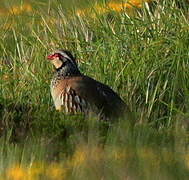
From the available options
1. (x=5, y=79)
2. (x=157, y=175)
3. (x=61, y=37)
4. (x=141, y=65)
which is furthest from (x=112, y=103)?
(x=157, y=175)

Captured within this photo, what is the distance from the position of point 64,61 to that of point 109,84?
0.56 m

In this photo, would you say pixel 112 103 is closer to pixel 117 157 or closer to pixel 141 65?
pixel 141 65

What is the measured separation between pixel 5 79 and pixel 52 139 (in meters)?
3.37

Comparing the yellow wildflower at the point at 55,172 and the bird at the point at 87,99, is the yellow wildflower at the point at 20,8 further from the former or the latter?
the yellow wildflower at the point at 55,172

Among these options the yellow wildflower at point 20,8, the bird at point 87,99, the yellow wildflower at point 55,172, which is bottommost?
the yellow wildflower at point 55,172

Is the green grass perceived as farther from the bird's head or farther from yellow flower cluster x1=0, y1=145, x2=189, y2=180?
the bird's head

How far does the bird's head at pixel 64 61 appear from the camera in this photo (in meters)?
9.66

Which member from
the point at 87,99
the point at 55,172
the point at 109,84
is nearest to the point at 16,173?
the point at 55,172

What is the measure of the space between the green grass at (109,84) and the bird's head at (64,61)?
28 cm

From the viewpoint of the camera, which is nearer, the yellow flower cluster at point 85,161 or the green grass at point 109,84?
the yellow flower cluster at point 85,161

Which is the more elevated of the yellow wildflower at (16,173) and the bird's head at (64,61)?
the bird's head at (64,61)

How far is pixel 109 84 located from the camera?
9812mm

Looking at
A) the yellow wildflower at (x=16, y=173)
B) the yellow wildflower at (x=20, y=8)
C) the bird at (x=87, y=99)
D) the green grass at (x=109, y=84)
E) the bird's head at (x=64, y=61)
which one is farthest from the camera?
the yellow wildflower at (x=20, y=8)

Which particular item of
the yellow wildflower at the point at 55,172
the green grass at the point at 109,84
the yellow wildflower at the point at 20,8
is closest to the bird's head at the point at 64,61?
the green grass at the point at 109,84
